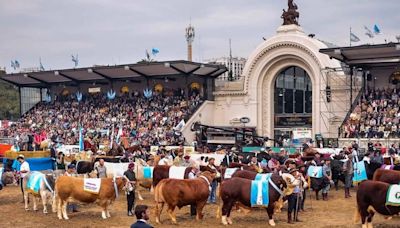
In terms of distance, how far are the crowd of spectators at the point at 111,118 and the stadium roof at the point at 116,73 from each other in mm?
2091

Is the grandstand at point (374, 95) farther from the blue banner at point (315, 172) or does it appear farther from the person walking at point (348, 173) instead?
the blue banner at point (315, 172)

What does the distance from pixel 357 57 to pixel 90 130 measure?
77.1 ft

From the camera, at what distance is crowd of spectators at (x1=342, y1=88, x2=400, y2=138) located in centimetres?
3412

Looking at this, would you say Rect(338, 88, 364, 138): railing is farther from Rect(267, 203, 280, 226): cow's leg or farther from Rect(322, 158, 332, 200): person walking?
Rect(267, 203, 280, 226): cow's leg

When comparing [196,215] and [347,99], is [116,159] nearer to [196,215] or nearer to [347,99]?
[196,215]

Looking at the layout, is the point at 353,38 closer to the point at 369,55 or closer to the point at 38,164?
the point at 369,55

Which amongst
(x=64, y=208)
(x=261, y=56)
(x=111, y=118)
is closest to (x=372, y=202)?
(x=64, y=208)

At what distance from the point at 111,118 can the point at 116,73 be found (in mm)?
4127

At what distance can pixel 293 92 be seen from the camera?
141 feet

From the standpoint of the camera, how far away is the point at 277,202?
14.9 m

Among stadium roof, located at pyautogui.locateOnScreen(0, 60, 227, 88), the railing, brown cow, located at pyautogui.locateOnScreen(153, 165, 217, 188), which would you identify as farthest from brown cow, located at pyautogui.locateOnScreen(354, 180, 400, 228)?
stadium roof, located at pyautogui.locateOnScreen(0, 60, 227, 88)

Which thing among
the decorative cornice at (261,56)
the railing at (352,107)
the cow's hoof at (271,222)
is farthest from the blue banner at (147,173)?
the decorative cornice at (261,56)

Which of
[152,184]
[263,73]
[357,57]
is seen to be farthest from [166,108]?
[152,184]

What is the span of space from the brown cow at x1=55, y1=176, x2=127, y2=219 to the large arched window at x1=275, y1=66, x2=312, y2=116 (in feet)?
94.2
